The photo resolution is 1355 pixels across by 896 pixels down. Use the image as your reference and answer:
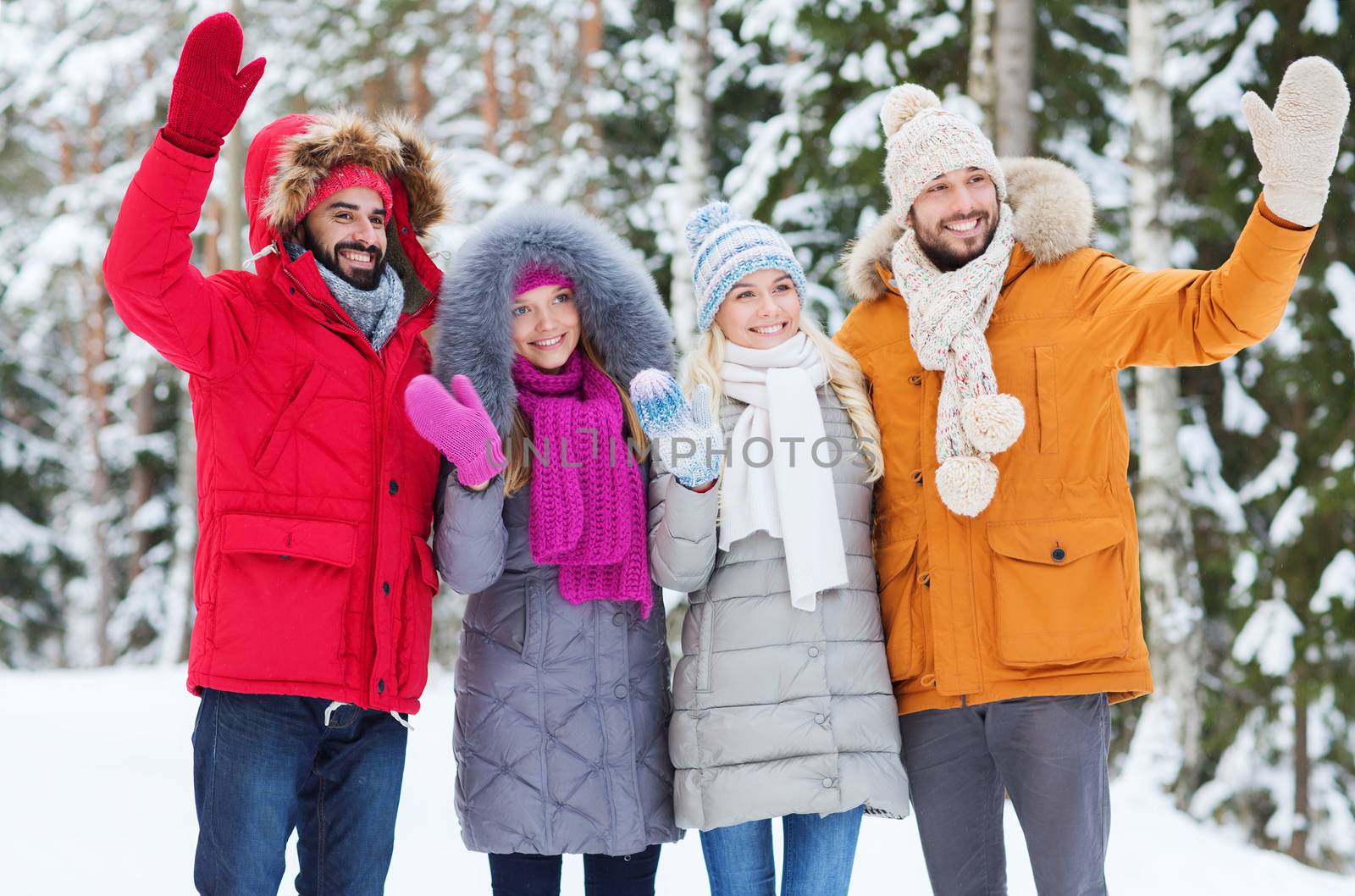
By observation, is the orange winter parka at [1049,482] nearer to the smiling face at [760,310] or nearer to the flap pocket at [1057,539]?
the flap pocket at [1057,539]

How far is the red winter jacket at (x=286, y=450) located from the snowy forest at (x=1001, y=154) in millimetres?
735

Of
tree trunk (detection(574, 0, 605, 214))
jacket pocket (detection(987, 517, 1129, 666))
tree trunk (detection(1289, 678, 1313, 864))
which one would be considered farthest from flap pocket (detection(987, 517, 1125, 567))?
tree trunk (detection(574, 0, 605, 214))

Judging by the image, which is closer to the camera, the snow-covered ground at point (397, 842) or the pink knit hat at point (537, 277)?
the pink knit hat at point (537, 277)

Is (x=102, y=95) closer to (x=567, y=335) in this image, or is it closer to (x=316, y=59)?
(x=316, y=59)

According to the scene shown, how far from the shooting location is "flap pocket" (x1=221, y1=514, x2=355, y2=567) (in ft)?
8.28

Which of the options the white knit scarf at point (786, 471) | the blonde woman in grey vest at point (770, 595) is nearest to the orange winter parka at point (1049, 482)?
the blonde woman in grey vest at point (770, 595)

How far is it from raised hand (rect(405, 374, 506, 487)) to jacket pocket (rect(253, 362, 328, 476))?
0.22 metres

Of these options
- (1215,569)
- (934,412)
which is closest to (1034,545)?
(934,412)

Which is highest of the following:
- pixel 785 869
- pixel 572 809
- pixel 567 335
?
pixel 567 335

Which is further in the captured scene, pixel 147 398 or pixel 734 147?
pixel 147 398

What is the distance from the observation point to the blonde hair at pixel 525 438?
2.86m

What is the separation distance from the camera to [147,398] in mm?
16078

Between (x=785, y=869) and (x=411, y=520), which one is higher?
(x=411, y=520)

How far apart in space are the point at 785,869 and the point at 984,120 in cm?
459
